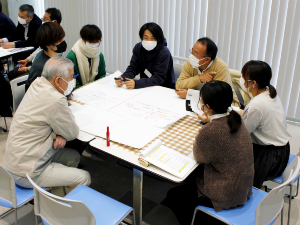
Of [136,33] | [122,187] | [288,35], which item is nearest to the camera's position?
[122,187]

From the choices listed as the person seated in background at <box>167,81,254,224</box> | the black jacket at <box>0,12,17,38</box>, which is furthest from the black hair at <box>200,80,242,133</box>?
the black jacket at <box>0,12,17,38</box>

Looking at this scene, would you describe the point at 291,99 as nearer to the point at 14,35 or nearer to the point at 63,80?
the point at 63,80

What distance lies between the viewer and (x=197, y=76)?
110 inches

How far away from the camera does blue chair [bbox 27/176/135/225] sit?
1499 mm

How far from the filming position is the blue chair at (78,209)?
1.50m

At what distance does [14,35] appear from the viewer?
4.61m

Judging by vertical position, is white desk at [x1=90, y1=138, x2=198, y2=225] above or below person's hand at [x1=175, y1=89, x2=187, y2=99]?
below

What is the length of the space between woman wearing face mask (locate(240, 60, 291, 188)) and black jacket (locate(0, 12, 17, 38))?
407 cm

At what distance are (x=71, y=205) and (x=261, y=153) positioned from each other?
1389 mm

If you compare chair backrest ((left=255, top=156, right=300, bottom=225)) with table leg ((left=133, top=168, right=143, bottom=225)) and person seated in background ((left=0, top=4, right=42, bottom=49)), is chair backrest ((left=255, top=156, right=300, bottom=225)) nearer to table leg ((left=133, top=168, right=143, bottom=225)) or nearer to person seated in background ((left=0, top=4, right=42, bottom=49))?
table leg ((left=133, top=168, right=143, bottom=225))

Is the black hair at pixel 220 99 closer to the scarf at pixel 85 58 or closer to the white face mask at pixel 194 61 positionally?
the white face mask at pixel 194 61

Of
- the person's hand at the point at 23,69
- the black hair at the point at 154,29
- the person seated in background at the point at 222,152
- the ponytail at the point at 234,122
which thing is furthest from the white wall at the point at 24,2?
the ponytail at the point at 234,122

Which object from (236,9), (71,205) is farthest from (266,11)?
(71,205)

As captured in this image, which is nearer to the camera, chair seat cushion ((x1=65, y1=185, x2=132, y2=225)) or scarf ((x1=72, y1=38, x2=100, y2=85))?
chair seat cushion ((x1=65, y1=185, x2=132, y2=225))
